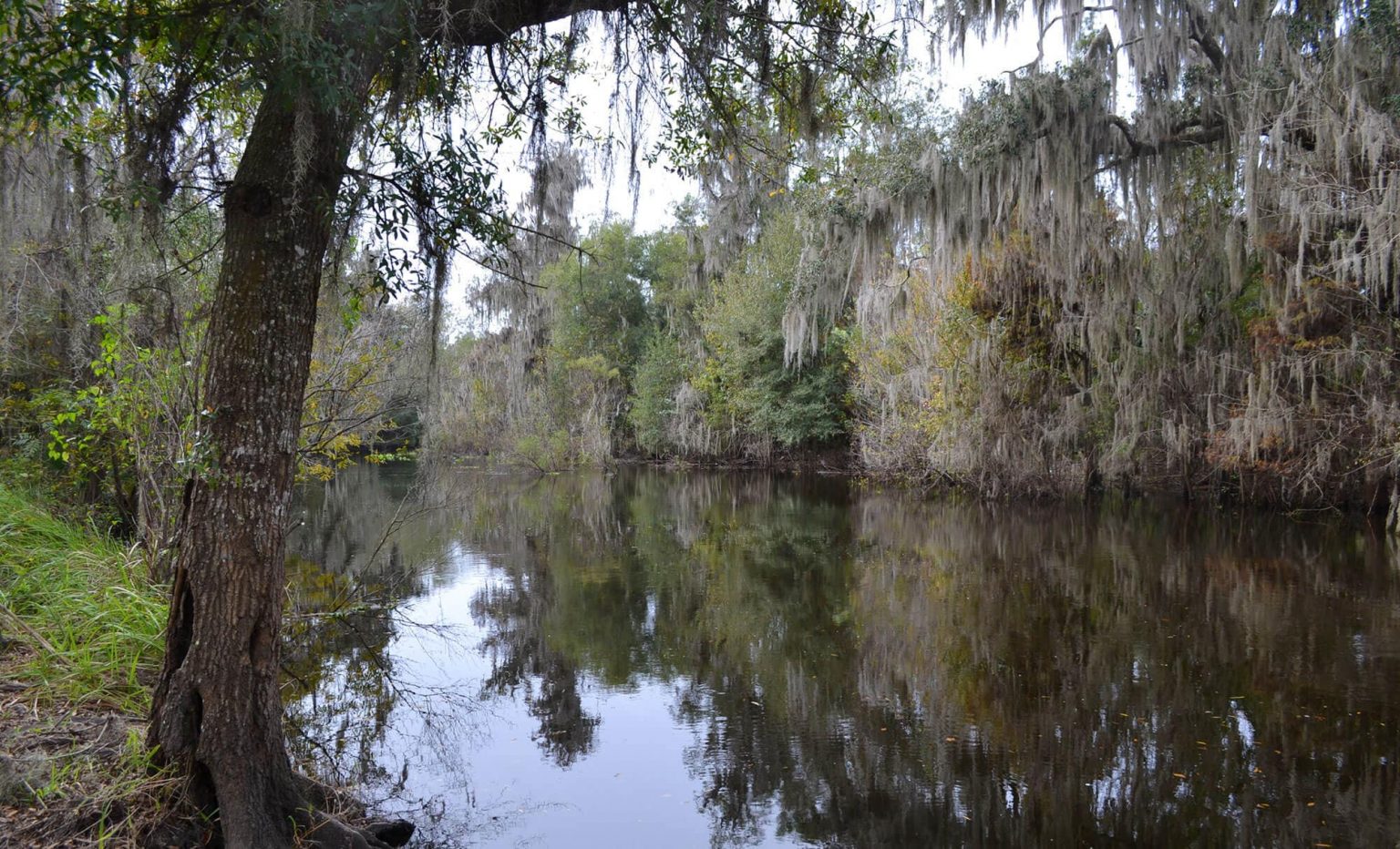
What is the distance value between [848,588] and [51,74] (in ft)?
27.6

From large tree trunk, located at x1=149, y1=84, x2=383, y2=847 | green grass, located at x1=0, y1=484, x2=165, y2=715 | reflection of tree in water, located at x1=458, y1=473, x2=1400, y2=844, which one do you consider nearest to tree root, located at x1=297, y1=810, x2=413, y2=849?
large tree trunk, located at x1=149, y1=84, x2=383, y2=847

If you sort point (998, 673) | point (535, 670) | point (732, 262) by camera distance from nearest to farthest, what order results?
point (998, 673) < point (535, 670) < point (732, 262)

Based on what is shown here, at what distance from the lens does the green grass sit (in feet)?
13.3

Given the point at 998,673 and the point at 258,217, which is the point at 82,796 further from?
the point at 998,673

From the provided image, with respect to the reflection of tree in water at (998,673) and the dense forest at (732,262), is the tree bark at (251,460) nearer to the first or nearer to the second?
the dense forest at (732,262)

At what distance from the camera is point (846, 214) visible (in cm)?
1594

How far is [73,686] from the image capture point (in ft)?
13.1

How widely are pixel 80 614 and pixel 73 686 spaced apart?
0.71m

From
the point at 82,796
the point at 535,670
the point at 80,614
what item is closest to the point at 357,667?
the point at 535,670

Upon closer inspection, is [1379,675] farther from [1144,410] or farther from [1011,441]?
[1011,441]

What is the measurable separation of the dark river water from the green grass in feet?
3.67

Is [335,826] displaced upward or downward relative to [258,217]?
downward

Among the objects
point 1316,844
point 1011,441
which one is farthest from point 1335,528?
point 1316,844

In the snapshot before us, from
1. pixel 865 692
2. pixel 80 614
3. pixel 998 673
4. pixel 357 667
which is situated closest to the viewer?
pixel 80 614
